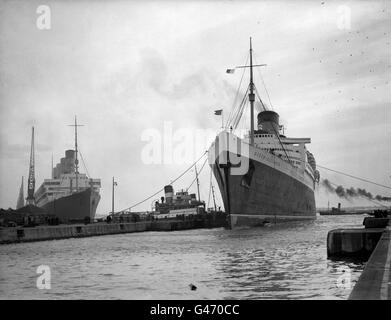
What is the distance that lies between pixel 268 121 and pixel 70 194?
41.6 metres

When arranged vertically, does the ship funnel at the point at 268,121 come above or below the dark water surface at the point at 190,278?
above

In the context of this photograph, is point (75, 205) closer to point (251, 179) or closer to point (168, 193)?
point (168, 193)

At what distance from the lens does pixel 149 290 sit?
11.6m

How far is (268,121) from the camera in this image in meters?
67.4

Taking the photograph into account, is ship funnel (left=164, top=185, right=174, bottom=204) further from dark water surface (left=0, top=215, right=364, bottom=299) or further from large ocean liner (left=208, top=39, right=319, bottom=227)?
dark water surface (left=0, top=215, right=364, bottom=299)

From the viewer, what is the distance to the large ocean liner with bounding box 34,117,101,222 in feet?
266

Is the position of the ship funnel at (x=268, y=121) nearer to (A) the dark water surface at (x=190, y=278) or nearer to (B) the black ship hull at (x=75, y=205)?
(B) the black ship hull at (x=75, y=205)

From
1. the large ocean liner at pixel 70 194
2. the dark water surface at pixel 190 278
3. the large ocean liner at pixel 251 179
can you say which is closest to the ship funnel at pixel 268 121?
the large ocean liner at pixel 251 179

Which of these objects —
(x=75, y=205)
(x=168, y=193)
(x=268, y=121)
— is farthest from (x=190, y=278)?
(x=168, y=193)

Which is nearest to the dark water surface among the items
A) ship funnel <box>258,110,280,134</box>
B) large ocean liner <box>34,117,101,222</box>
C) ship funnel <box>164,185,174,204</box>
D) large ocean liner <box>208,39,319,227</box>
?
large ocean liner <box>208,39,319,227</box>

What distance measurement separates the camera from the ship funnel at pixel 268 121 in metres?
67.0

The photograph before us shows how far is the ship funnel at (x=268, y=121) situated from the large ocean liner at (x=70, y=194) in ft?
106
